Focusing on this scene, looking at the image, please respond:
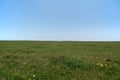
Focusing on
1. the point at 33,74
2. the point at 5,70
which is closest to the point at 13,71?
the point at 5,70

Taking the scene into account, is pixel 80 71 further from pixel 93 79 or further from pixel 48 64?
pixel 48 64

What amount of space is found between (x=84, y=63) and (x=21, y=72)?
365 centimetres

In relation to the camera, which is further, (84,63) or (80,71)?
(84,63)

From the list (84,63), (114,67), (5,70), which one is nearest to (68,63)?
(84,63)

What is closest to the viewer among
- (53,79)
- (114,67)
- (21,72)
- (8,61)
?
(53,79)

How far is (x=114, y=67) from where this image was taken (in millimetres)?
9836

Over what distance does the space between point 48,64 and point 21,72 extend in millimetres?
1773

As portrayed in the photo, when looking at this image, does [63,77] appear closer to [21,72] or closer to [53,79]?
[53,79]

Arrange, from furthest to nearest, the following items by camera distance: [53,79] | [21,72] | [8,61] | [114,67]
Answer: [8,61] → [114,67] → [21,72] → [53,79]

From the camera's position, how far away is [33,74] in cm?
859

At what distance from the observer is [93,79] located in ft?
27.4

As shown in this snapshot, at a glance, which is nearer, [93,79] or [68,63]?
[93,79]

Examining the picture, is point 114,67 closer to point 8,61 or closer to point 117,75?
point 117,75

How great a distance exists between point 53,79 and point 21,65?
8.36 ft
